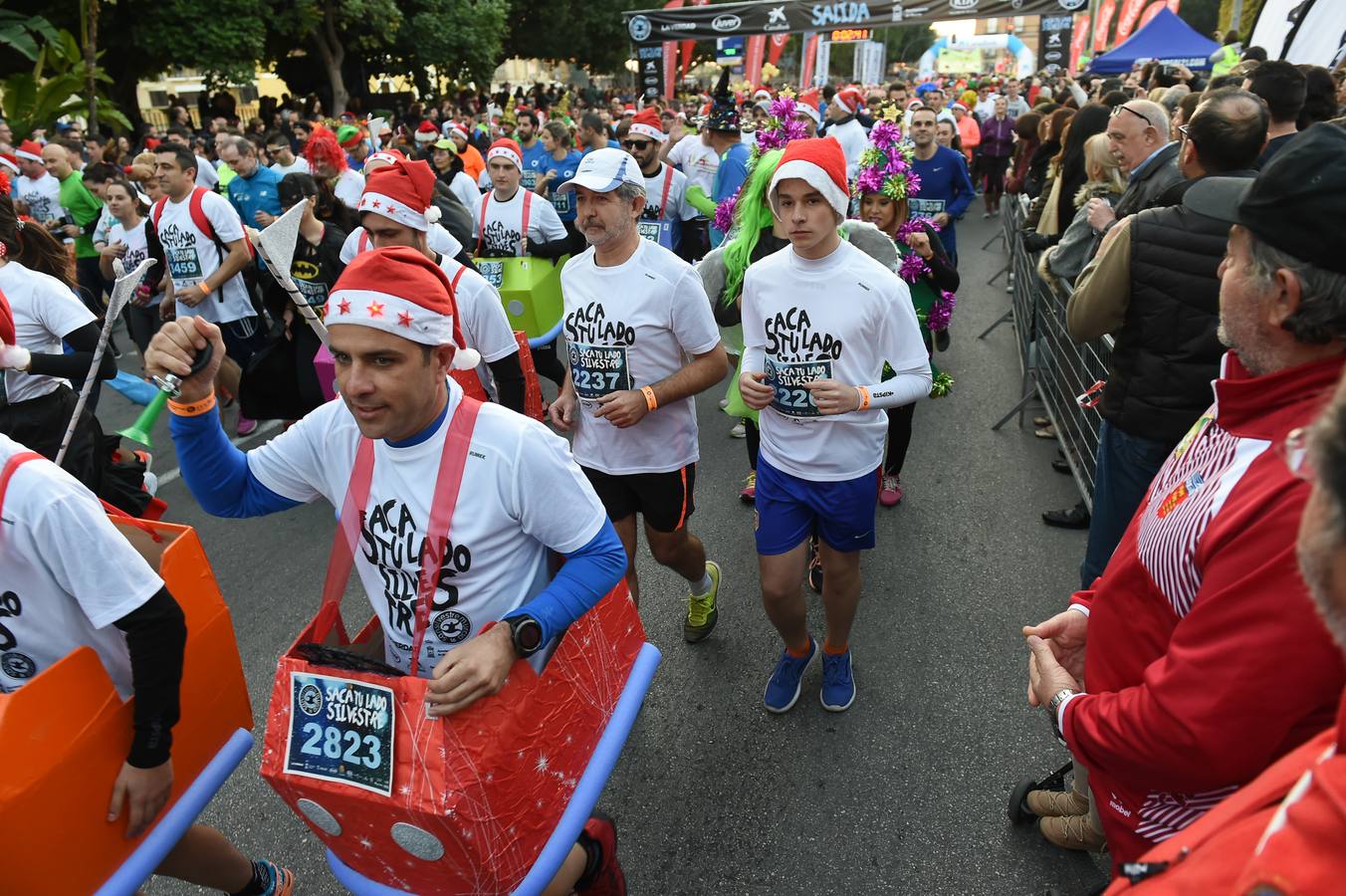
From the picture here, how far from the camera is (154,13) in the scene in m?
22.5

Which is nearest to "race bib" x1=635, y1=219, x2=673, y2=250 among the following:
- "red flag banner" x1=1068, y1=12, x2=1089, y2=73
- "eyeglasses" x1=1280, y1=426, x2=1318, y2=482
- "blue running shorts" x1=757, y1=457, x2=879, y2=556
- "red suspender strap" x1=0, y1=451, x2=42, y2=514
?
"blue running shorts" x1=757, y1=457, x2=879, y2=556

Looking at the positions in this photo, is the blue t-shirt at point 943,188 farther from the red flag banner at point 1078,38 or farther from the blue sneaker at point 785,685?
the red flag banner at point 1078,38

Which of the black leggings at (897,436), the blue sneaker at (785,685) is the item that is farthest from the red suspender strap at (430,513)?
the black leggings at (897,436)

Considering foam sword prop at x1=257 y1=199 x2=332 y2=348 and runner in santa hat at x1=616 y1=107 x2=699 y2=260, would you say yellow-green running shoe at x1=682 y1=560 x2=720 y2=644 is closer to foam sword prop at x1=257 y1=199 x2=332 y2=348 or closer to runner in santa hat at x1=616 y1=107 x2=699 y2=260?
foam sword prop at x1=257 y1=199 x2=332 y2=348

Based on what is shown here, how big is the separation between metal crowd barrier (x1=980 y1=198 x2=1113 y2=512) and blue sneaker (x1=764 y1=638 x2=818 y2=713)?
1816 mm

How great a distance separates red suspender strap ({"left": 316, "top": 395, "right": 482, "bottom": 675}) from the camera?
2004 millimetres

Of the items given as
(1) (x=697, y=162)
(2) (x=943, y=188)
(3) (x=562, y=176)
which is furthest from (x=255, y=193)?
(2) (x=943, y=188)

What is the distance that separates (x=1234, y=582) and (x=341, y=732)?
161 centimetres

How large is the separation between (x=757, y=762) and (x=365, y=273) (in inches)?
91.9

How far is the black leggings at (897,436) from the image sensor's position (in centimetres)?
493

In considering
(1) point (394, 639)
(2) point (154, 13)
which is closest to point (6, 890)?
(1) point (394, 639)

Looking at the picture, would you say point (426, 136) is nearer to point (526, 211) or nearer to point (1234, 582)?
point (526, 211)

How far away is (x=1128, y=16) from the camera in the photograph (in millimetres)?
22391

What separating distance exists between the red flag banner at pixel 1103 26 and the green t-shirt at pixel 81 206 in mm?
26235
